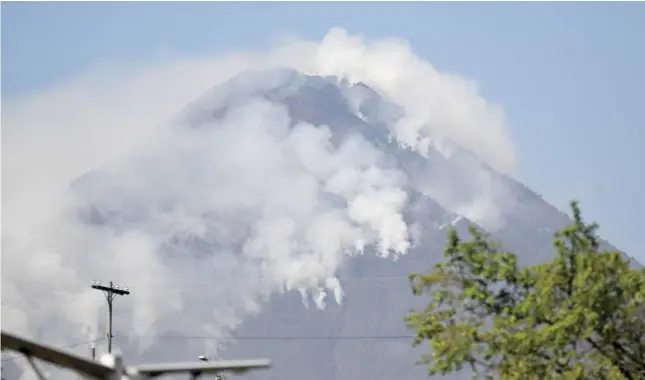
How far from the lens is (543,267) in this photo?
43.6 m

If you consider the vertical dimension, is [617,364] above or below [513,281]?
below

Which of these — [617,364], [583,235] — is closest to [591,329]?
[617,364]

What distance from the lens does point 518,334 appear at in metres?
41.8

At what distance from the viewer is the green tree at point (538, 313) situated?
41.9 m

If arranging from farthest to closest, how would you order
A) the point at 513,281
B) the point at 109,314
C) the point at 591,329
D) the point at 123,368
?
the point at 109,314, the point at 513,281, the point at 591,329, the point at 123,368

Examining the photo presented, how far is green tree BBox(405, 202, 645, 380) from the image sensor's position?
41.9 metres

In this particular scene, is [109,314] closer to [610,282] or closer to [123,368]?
[610,282]

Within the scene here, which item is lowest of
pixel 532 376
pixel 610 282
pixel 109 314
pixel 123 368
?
pixel 123 368

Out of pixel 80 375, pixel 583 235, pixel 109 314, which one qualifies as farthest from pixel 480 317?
pixel 109 314

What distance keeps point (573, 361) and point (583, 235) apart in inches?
174

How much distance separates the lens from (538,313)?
4256 centimetres

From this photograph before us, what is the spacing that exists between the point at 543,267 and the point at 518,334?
277cm

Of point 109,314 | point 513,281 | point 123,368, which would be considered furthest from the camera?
point 109,314

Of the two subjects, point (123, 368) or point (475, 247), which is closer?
point (123, 368)
